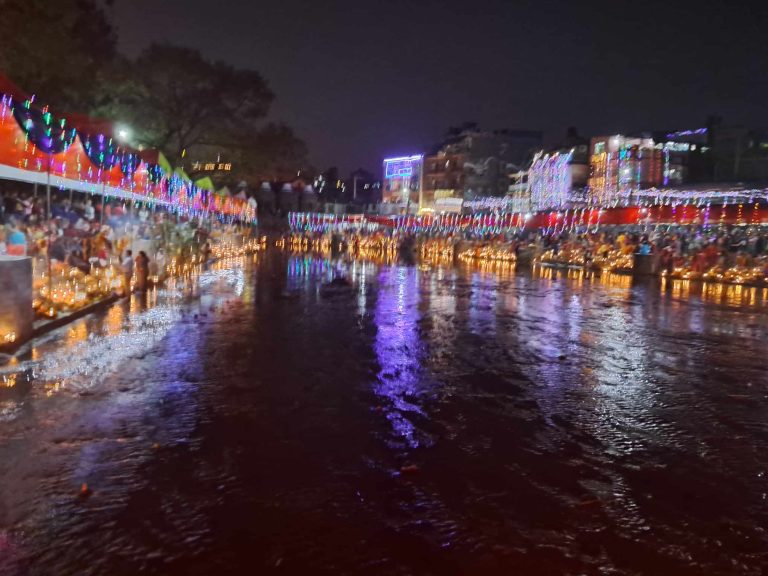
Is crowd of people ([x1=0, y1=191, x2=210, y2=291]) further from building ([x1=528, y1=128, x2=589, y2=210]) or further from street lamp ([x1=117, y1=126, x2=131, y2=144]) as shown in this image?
building ([x1=528, y1=128, x2=589, y2=210])

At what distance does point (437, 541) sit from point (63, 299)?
11.3 m

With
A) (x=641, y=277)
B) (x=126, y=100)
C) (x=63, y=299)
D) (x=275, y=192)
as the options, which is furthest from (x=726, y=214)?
(x=275, y=192)

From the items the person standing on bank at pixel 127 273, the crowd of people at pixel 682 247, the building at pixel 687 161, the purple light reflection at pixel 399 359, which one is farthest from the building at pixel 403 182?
the purple light reflection at pixel 399 359

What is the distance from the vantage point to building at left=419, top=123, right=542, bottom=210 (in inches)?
2950

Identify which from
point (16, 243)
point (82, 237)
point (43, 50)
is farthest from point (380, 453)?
point (43, 50)

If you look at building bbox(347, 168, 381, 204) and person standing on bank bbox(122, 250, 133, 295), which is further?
building bbox(347, 168, 381, 204)

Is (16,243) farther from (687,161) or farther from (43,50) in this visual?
(687,161)

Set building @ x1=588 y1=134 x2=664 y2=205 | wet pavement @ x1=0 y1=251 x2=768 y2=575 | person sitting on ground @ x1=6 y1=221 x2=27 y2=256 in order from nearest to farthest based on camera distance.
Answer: wet pavement @ x1=0 y1=251 x2=768 y2=575 < person sitting on ground @ x1=6 y1=221 x2=27 y2=256 < building @ x1=588 y1=134 x2=664 y2=205

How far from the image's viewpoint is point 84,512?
15.0ft

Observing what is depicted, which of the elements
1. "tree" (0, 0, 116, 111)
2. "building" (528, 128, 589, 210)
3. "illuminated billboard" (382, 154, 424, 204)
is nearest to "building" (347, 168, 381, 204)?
"illuminated billboard" (382, 154, 424, 204)

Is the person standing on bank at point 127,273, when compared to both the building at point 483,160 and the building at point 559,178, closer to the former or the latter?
the building at point 559,178

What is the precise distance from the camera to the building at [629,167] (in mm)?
45719

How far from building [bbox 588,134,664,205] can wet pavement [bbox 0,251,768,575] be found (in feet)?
117

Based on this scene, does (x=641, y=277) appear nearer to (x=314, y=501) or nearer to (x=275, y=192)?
(x=314, y=501)
